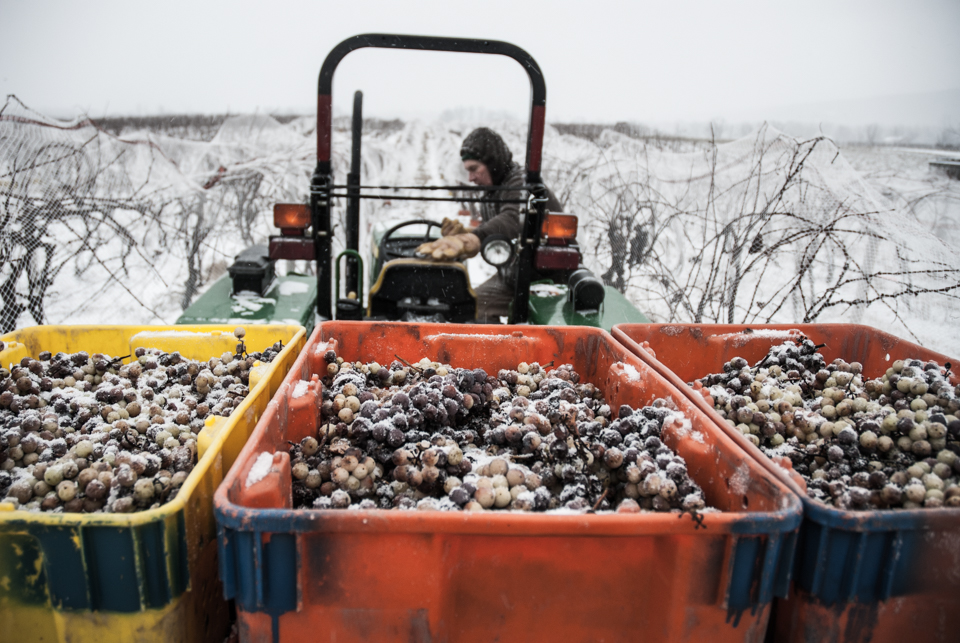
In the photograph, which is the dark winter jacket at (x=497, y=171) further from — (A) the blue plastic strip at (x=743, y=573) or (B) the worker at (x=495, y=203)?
(A) the blue plastic strip at (x=743, y=573)

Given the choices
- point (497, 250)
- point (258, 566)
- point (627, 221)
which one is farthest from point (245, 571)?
point (627, 221)

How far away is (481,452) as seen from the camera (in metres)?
1.63

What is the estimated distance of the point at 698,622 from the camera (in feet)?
3.57

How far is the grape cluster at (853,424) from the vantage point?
1.35m

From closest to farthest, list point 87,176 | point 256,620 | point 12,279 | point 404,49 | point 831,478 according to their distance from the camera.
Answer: point 256,620 < point 831,478 < point 404,49 < point 12,279 < point 87,176

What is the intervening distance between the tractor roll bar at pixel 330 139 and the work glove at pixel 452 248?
420 mm

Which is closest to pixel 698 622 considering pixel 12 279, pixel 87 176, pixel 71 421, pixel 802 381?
pixel 802 381

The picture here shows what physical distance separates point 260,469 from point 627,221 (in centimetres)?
580

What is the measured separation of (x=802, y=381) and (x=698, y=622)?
4.24ft

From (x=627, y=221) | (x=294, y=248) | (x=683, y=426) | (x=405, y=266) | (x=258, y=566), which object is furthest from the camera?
(x=627, y=221)

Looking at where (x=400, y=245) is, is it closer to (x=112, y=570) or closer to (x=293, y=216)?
(x=293, y=216)

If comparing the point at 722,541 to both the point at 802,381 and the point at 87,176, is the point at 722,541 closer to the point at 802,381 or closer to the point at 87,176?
the point at 802,381

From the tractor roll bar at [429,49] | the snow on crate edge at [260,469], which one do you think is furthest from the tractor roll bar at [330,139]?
the snow on crate edge at [260,469]

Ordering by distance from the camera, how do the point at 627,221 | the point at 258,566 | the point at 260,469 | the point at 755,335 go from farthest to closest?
the point at 627,221
the point at 755,335
the point at 260,469
the point at 258,566
